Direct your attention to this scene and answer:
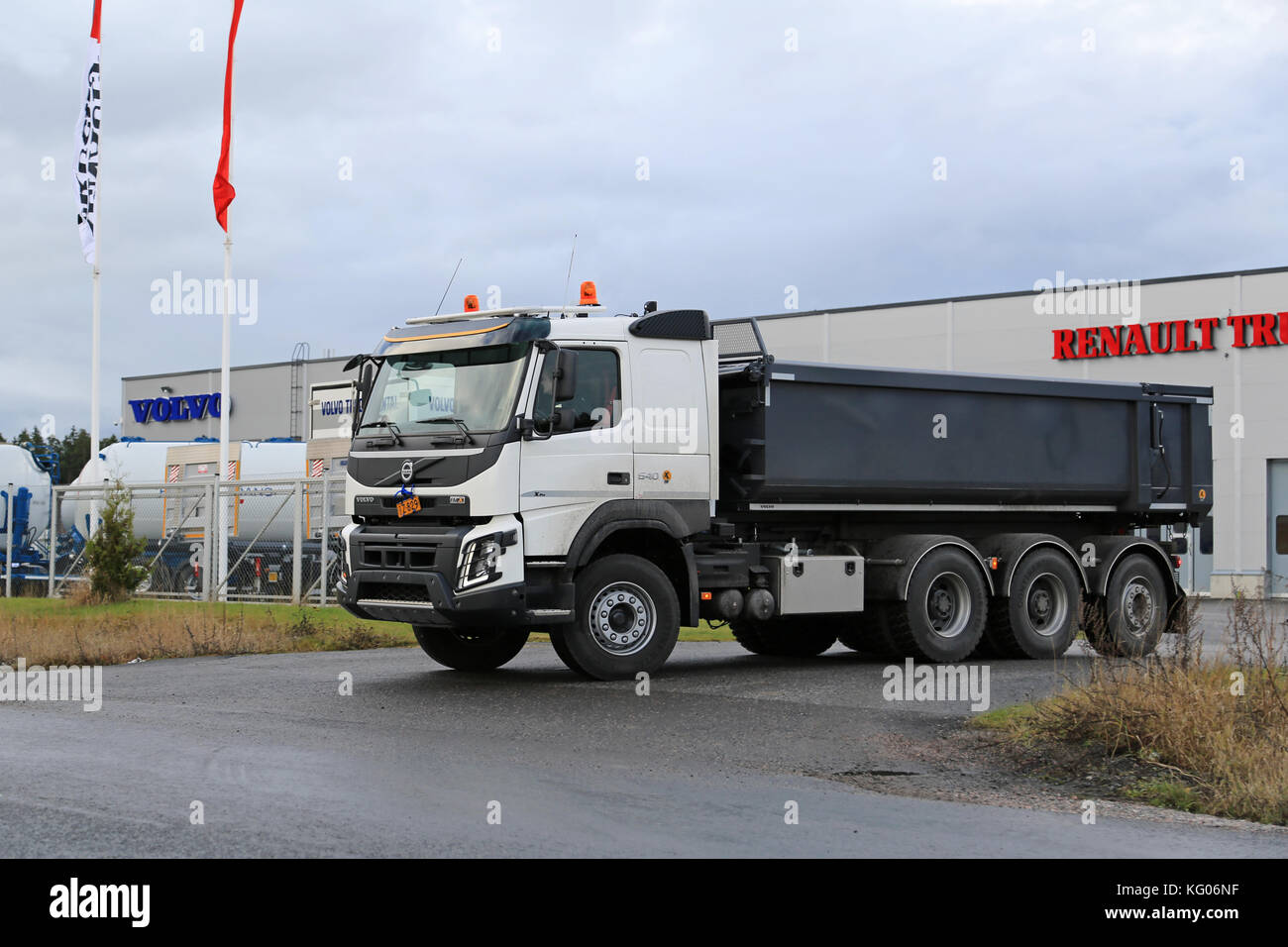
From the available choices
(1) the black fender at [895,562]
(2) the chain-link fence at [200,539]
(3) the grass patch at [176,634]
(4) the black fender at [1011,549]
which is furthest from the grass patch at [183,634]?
(4) the black fender at [1011,549]

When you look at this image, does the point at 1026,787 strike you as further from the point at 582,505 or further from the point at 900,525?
the point at 900,525

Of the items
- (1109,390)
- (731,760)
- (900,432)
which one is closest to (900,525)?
(900,432)

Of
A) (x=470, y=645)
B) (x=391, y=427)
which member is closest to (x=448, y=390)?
(x=391, y=427)

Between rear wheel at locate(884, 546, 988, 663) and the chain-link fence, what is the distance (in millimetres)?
11123

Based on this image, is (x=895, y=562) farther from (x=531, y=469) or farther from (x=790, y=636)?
(x=531, y=469)

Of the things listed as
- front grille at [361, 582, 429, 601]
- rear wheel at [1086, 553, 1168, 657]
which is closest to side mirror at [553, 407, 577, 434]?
front grille at [361, 582, 429, 601]

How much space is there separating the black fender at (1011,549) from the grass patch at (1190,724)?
4.76m

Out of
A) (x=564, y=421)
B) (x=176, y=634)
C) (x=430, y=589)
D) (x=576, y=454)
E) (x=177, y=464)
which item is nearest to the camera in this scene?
(x=430, y=589)

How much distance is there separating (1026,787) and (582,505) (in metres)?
5.25

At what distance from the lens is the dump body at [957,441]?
13938 mm

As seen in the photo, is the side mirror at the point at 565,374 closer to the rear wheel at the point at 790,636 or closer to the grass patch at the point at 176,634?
the rear wheel at the point at 790,636

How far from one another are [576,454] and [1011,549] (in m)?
5.62

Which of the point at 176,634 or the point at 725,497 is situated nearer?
the point at 725,497

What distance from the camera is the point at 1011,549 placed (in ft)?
51.8
